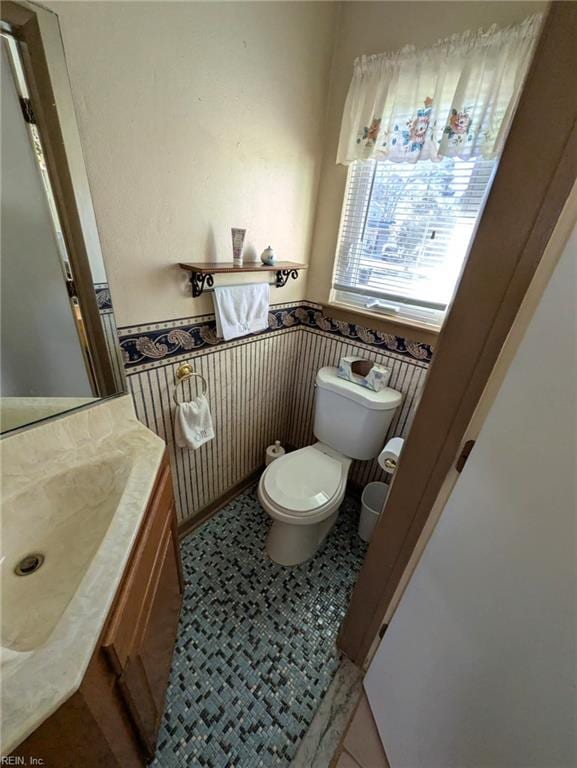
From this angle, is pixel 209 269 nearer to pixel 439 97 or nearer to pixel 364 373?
pixel 364 373

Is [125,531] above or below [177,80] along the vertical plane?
below

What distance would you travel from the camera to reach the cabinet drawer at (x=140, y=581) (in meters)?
0.60

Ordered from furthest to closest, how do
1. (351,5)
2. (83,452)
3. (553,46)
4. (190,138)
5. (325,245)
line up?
(325,245)
(351,5)
(190,138)
(83,452)
(553,46)

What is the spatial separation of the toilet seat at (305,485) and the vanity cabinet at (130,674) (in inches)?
17.6

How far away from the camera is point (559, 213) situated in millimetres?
498

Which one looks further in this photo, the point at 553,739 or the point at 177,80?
the point at 177,80

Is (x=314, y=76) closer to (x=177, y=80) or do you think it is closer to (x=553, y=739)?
(x=177, y=80)

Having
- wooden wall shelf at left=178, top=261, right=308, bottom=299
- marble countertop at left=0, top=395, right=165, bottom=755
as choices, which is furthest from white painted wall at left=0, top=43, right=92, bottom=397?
wooden wall shelf at left=178, top=261, right=308, bottom=299

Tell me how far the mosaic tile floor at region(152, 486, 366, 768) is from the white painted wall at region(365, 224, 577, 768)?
49 cm

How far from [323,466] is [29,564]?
1.16 meters

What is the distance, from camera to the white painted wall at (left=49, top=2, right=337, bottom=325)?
83 centimetres

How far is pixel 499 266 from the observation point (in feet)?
1.85

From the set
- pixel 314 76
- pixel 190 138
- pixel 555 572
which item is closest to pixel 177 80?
pixel 190 138

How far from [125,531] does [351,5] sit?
207cm
